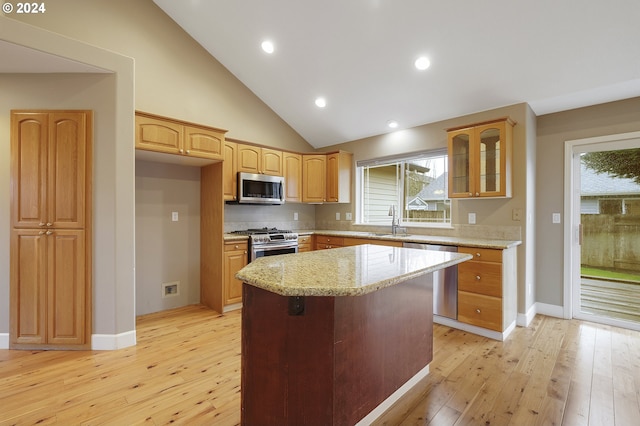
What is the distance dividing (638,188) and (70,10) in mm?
6083

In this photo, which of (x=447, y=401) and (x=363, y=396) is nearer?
(x=363, y=396)

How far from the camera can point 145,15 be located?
3430mm

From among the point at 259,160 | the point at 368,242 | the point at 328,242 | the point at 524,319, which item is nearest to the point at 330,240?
the point at 328,242

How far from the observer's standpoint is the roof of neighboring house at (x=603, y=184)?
3113mm

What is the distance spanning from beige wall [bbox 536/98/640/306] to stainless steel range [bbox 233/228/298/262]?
10.1 ft

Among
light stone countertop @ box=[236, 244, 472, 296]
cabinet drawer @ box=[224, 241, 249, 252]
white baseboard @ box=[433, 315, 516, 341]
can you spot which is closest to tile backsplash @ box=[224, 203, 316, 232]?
cabinet drawer @ box=[224, 241, 249, 252]

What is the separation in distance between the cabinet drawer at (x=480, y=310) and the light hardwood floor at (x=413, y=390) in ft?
0.55

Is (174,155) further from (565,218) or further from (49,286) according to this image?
(565,218)

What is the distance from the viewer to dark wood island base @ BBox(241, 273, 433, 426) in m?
1.38

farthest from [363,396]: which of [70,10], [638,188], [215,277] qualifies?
[70,10]

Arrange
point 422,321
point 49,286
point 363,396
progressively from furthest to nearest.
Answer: point 49,286
point 422,321
point 363,396

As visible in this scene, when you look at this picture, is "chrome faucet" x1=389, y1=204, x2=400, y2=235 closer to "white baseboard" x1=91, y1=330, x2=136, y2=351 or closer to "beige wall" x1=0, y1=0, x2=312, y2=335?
"beige wall" x1=0, y1=0, x2=312, y2=335

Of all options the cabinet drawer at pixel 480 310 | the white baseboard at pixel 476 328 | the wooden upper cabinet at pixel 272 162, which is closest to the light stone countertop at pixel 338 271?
the cabinet drawer at pixel 480 310

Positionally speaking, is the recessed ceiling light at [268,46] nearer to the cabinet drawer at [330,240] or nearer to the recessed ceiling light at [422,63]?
the recessed ceiling light at [422,63]
